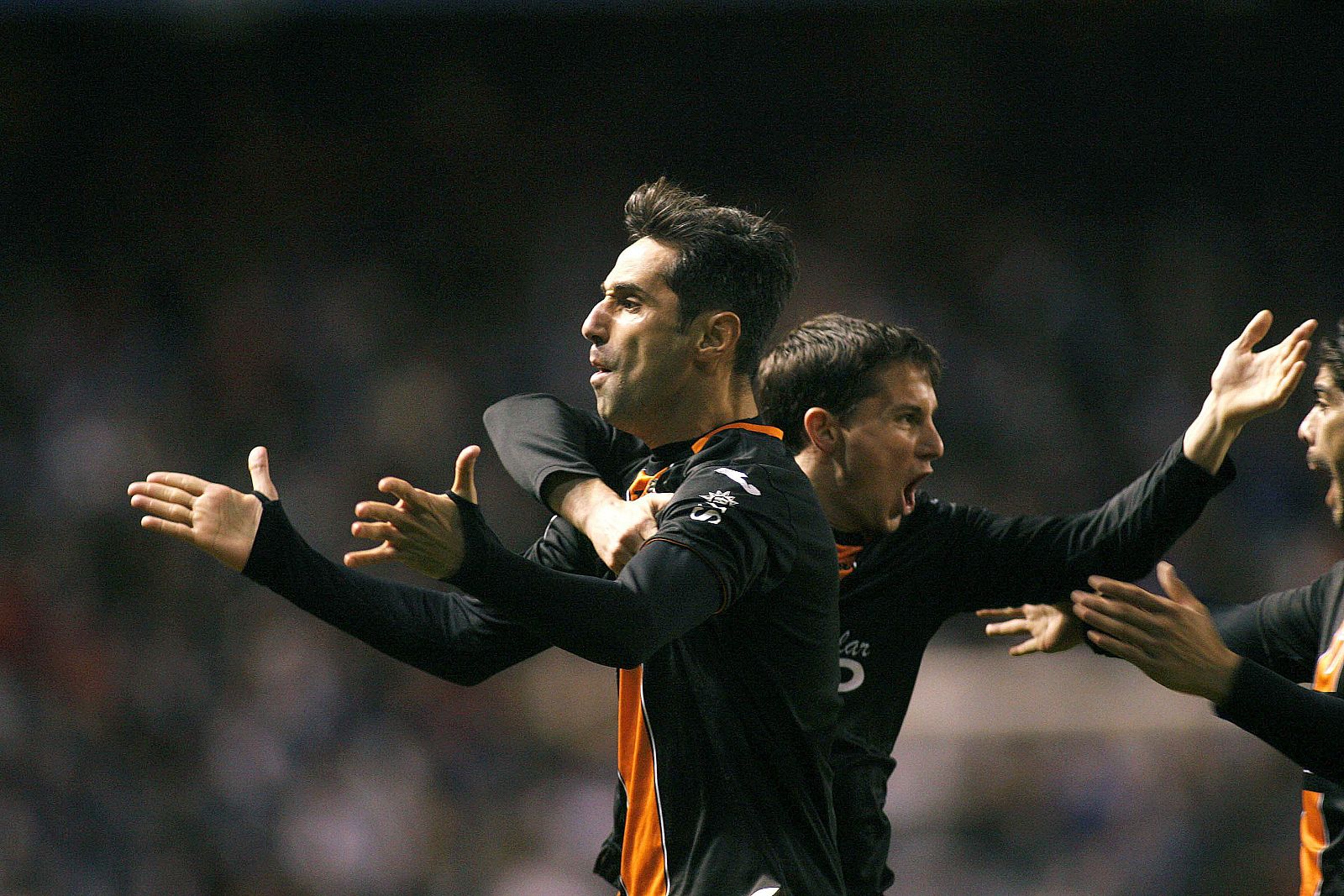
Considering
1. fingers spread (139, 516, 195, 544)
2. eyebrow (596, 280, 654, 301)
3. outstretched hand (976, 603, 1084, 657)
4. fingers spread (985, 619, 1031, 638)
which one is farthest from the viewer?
fingers spread (985, 619, 1031, 638)

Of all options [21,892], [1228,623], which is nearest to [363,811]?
[21,892]

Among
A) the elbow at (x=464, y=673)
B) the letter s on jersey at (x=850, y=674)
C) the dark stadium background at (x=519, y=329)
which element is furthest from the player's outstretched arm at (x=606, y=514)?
the dark stadium background at (x=519, y=329)

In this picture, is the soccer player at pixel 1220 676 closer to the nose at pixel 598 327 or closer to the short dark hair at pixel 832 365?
the short dark hair at pixel 832 365

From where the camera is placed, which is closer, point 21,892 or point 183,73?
point 21,892

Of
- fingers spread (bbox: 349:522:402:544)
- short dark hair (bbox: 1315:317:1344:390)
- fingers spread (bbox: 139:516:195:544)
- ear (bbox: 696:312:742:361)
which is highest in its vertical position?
short dark hair (bbox: 1315:317:1344:390)

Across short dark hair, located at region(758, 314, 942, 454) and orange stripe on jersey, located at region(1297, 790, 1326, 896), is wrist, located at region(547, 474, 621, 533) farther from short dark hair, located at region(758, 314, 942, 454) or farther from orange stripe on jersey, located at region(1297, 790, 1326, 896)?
orange stripe on jersey, located at region(1297, 790, 1326, 896)

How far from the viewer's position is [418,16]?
11125mm

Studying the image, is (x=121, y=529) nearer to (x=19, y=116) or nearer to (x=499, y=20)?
(x=19, y=116)

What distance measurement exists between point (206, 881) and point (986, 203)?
690 centimetres

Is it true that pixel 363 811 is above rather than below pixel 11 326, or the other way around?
below

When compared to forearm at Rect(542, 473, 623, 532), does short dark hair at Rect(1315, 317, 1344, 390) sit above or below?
above

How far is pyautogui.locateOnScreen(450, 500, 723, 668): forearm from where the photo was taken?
→ 7.54ft

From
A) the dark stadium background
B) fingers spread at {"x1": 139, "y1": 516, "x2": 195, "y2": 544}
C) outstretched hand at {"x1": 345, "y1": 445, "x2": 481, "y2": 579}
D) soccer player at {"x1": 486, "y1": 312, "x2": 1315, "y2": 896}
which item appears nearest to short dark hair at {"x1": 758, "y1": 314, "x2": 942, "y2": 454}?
soccer player at {"x1": 486, "y1": 312, "x2": 1315, "y2": 896}

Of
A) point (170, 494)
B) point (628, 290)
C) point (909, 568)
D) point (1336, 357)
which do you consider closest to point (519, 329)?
point (909, 568)
